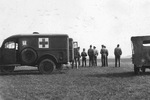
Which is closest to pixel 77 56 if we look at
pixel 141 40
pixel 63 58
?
pixel 63 58

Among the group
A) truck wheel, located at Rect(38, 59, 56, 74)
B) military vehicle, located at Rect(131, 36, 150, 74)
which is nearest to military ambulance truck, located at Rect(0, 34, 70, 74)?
truck wheel, located at Rect(38, 59, 56, 74)

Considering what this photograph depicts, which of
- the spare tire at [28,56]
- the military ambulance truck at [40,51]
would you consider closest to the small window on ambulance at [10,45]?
the military ambulance truck at [40,51]

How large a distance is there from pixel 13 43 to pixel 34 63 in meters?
1.80

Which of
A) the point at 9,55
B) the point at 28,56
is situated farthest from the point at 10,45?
the point at 28,56

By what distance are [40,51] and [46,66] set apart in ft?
3.25

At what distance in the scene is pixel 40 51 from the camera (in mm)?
19109

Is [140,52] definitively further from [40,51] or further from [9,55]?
[9,55]

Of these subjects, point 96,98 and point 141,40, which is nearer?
point 96,98

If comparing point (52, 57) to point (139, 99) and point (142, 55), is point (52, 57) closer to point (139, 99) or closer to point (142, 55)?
point (142, 55)

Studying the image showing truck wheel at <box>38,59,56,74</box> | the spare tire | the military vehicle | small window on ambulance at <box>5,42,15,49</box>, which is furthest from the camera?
small window on ambulance at <box>5,42,15,49</box>

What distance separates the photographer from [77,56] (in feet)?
90.5

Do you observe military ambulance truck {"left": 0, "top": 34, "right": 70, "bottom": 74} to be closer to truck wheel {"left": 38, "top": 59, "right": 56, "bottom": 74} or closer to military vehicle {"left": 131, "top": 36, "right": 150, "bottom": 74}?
truck wheel {"left": 38, "top": 59, "right": 56, "bottom": 74}

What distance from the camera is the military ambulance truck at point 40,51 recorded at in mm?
19094

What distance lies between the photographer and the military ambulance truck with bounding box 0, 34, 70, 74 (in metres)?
19.1
